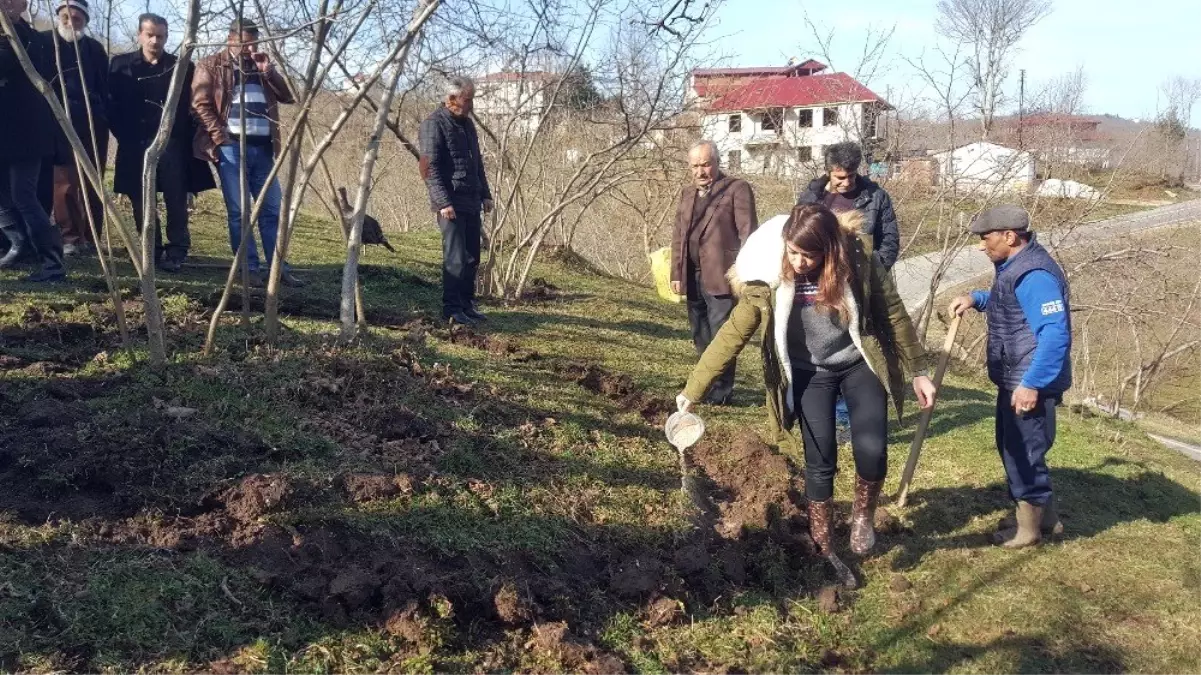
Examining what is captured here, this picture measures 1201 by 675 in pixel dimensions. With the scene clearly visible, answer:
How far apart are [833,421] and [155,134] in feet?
18.7

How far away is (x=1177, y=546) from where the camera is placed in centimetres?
445

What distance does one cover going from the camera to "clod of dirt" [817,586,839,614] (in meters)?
3.70

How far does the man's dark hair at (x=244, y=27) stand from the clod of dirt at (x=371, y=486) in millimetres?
2423

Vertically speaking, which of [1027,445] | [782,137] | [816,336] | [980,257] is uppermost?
[782,137]

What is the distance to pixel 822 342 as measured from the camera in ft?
12.0

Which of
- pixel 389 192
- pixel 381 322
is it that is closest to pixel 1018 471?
pixel 381 322

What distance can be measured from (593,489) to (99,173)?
2957 millimetres

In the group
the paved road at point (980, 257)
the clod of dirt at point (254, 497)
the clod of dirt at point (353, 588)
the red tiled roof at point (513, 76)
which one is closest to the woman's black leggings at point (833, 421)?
the clod of dirt at point (353, 588)

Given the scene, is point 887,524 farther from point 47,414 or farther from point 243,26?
point 243,26

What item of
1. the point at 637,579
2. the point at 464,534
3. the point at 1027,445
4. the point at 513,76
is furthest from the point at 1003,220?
the point at 513,76

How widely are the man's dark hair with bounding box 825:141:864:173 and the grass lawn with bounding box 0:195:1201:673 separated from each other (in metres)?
1.70

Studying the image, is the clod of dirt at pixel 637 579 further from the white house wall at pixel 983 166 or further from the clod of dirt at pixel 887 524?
the white house wall at pixel 983 166

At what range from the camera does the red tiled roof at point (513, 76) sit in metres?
8.30

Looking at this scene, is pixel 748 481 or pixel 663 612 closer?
pixel 663 612
